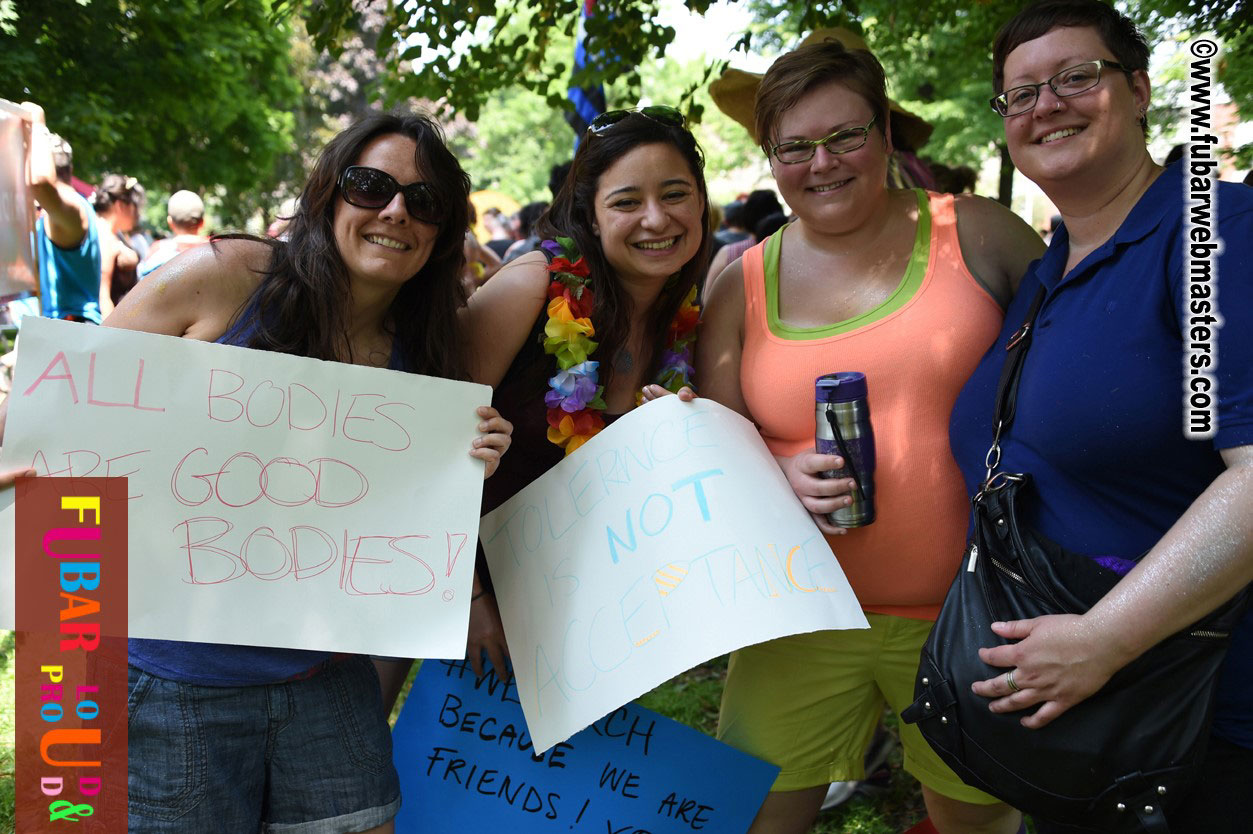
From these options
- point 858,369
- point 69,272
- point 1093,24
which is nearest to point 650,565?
point 858,369

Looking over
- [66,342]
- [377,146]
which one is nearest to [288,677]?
[66,342]

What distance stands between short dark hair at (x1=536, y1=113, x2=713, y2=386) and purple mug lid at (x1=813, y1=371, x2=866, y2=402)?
2.06 feet

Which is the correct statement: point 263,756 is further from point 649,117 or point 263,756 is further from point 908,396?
point 649,117

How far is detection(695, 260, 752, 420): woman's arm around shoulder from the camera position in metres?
2.55

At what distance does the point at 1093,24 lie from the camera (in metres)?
1.91

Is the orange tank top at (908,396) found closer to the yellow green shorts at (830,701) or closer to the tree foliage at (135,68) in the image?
the yellow green shorts at (830,701)

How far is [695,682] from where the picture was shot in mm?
5105

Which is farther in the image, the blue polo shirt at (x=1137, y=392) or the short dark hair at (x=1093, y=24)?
the short dark hair at (x=1093, y=24)

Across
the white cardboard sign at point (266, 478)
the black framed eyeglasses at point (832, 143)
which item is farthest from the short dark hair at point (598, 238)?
the white cardboard sign at point (266, 478)

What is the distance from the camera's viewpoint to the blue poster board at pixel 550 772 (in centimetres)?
241

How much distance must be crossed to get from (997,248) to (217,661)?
1.96 meters

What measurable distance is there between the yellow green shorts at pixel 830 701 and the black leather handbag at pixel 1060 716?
17.3 inches

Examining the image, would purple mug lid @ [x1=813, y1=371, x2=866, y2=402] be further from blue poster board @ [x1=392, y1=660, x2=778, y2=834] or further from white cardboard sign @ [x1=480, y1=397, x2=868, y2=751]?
blue poster board @ [x1=392, y1=660, x2=778, y2=834]

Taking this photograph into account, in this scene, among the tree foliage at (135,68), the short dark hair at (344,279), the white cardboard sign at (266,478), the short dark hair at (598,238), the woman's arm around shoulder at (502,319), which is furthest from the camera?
the tree foliage at (135,68)
